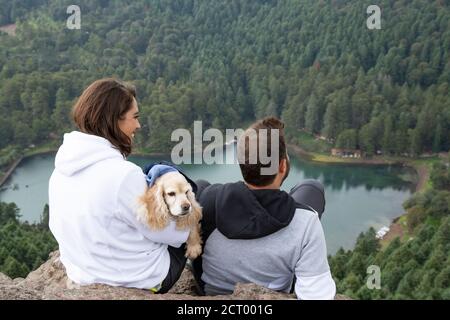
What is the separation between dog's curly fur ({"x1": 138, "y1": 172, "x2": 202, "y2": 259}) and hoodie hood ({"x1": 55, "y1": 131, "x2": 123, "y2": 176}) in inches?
7.5

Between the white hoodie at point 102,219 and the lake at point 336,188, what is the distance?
15845 mm

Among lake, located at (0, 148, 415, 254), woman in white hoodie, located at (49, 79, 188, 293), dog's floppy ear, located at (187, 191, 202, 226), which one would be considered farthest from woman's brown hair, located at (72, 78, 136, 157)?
lake, located at (0, 148, 415, 254)

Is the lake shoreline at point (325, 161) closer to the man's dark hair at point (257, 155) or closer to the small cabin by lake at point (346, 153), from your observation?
the small cabin by lake at point (346, 153)

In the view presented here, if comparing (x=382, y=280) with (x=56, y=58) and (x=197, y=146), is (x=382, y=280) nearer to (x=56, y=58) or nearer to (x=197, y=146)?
(x=197, y=146)

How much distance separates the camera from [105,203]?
6.31ft

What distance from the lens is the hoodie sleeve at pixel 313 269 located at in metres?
2.03

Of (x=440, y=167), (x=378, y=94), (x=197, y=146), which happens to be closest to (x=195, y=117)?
(x=197, y=146)

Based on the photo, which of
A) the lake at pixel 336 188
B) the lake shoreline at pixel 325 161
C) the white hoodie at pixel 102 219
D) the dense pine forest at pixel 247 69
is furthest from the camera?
the dense pine forest at pixel 247 69

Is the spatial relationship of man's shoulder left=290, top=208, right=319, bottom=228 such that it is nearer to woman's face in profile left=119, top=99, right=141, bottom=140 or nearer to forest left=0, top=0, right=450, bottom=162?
woman's face in profile left=119, top=99, right=141, bottom=140

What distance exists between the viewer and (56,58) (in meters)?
37.0

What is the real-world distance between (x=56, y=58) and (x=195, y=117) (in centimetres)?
1194

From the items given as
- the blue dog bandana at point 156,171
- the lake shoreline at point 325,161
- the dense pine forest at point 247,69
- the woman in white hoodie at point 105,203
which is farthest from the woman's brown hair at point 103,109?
the lake shoreline at point 325,161

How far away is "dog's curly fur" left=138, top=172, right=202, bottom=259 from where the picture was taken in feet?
6.40
